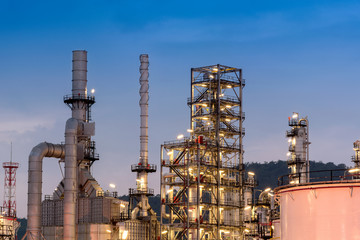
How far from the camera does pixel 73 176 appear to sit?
8025cm

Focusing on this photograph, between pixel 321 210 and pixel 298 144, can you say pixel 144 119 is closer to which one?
pixel 298 144

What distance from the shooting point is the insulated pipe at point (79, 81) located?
88.0 meters

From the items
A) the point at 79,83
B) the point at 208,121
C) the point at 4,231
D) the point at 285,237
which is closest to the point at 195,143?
the point at 208,121

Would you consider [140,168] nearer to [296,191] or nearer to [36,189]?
[36,189]

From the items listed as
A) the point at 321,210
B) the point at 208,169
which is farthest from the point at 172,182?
the point at 321,210

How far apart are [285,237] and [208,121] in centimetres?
5548

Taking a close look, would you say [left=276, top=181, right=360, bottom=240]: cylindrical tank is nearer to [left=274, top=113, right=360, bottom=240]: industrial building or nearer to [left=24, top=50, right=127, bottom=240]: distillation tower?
[left=274, top=113, right=360, bottom=240]: industrial building

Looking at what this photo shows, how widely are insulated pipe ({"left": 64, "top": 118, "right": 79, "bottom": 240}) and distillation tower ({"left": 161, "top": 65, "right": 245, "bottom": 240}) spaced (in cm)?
1275

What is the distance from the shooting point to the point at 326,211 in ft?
126

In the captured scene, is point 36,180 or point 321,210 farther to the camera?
point 36,180

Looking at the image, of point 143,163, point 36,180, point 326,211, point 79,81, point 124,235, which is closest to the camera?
point 326,211

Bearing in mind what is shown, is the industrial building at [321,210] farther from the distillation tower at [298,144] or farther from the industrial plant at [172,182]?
the distillation tower at [298,144]

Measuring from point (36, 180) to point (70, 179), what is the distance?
3607 mm

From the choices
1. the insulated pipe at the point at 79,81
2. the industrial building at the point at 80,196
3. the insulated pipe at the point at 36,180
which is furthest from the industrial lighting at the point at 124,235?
the insulated pipe at the point at 79,81
